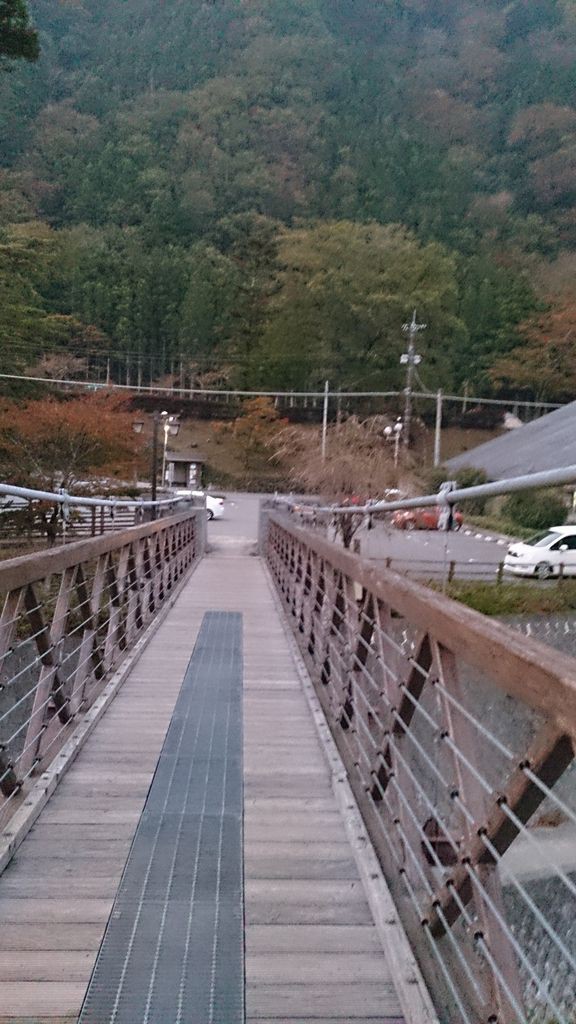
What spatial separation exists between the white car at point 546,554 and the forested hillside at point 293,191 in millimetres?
21123

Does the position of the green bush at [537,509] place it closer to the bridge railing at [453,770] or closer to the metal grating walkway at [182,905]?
the bridge railing at [453,770]

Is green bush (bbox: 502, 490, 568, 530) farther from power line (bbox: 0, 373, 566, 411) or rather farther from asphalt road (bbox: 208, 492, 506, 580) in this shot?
power line (bbox: 0, 373, 566, 411)

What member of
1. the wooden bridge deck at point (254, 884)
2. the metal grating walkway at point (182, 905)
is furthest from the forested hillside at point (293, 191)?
the metal grating walkway at point (182, 905)

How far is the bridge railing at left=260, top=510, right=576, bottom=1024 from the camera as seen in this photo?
1349 millimetres

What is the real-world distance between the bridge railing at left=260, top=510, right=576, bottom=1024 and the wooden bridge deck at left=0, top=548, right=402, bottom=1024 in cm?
15

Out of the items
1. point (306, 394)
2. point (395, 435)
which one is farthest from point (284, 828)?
point (306, 394)

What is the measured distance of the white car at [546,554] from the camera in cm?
280

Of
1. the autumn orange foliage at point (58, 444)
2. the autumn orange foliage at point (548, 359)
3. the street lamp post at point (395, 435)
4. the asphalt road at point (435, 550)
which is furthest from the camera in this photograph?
the autumn orange foliage at point (548, 359)

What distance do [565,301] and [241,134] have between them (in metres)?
38.8

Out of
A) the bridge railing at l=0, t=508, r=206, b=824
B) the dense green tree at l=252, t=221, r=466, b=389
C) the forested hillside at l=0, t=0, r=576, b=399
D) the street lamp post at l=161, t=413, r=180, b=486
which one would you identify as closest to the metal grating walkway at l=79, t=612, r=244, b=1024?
the bridge railing at l=0, t=508, r=206, b=824

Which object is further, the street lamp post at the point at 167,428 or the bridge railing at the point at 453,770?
the street lamp post at the point at 167,428

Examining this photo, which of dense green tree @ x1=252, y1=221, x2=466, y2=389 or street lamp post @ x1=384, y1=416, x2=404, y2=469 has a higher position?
dense green tree @ x1=252, y1=221, x2=466, y2=389

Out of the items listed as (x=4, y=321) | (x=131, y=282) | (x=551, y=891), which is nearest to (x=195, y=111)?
(x=131, y=282)

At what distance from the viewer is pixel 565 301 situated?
41.5 meters
